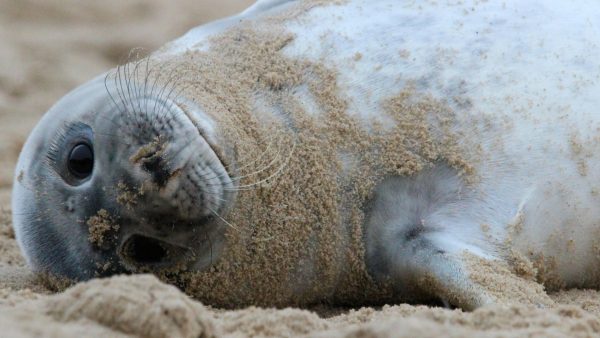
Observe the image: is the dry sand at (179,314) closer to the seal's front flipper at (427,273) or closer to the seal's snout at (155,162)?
the seal's front flipper at (427,273)

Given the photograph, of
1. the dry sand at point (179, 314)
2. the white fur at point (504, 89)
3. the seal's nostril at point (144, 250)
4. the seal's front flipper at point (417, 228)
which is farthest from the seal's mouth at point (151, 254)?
the white fur at point (504, 89)

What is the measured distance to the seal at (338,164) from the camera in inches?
113

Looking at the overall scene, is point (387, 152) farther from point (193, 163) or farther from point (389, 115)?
point (193, 163)

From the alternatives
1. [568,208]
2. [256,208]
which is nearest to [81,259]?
[256,208]

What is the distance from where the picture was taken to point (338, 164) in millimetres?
3148

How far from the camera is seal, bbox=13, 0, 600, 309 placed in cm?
288

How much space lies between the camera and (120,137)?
284 centimetres

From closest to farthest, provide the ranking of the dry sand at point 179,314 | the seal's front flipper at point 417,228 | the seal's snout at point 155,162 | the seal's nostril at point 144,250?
the dry sand at point 179,314 → the seal's snout at point 155,162 → the seal's nostril at point 144,250 → the seal's front flipper at point 417,228

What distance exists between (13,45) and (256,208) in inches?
175

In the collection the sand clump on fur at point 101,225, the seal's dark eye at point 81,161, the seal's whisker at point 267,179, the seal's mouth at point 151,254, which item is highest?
the seal's dark eye at point 81,161

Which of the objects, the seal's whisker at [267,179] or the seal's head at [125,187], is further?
the seal's whisker at [267,179]

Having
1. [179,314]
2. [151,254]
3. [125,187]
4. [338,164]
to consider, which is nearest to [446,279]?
[338,164]

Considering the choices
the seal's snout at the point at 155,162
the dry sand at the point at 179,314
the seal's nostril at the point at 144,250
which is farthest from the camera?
the seal's nostril at the point at 144,250

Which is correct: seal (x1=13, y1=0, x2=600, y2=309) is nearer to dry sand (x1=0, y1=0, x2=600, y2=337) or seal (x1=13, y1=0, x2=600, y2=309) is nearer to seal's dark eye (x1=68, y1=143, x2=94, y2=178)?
seal's dark eye (x1=68, y1=143, x2=94, y2=178)
